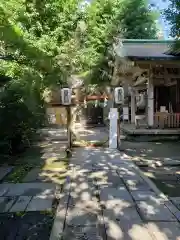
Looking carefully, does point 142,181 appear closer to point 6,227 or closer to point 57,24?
point 6,227

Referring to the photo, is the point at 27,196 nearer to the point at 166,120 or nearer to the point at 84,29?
the point at 166,120

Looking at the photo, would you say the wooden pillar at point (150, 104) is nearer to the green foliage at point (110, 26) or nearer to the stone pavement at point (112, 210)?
the stone pavement at point (112, 210)

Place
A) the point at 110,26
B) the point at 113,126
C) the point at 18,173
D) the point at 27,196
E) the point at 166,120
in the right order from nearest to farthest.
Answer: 1. the point at 27,196
2. the point at 18,173
3. the point at 113,126
4. the point at 166,120
5. the point at 110,26

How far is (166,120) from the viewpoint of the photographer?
12.9 meters

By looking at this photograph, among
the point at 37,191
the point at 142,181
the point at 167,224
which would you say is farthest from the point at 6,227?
the point at 142,181

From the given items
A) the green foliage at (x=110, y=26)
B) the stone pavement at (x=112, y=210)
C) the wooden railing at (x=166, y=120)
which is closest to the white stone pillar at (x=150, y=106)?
the wooden railing at (x=166, y=120)

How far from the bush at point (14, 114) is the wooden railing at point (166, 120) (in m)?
5.64

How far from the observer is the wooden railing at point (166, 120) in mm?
12883

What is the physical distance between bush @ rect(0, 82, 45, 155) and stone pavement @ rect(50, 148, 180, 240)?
2.88 metres

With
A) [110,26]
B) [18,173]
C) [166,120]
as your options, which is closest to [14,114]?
[18,173]

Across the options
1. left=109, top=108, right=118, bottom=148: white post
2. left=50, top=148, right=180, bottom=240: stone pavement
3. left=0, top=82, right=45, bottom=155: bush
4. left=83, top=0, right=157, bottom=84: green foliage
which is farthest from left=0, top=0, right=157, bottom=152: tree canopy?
left=50, top=148, right=180, bottom=240: stone pavement

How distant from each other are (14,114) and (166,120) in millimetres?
7119

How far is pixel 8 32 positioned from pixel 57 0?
19250mm

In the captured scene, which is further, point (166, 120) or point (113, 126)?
point (166, 120)
